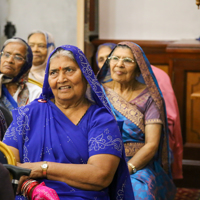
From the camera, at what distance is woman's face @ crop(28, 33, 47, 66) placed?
14.4ft

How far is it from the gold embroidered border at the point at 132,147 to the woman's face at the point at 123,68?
1.63 feet

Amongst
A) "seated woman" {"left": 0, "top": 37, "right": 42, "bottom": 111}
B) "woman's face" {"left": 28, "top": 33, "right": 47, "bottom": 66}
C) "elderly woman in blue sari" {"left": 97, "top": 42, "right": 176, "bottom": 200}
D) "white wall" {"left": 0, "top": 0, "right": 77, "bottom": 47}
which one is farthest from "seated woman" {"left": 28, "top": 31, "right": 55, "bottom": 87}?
"elderly woman in blue sari" {"left": 97, "top": 42, "right": 176, "bottom": 200}

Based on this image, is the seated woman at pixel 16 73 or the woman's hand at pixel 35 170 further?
the seated woman at pixel 16 73

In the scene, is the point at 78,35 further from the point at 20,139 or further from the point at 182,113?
the point at 20,139

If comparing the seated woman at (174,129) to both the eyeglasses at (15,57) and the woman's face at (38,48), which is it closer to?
the woman's face at (38,48)

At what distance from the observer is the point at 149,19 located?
5438mm

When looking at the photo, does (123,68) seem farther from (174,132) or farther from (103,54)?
(103,54)

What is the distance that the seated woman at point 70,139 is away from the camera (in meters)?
1.91

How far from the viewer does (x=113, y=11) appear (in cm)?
557

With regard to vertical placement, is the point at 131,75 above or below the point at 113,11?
below

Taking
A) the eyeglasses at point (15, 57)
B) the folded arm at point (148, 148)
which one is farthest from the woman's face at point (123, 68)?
the eyeglasses at point (15, 57)

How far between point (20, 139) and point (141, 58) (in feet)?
4.42

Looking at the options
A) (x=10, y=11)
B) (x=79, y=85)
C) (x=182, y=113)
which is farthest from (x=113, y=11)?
(x=79, y=85)

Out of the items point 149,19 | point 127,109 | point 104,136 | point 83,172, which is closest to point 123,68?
point 127,109
